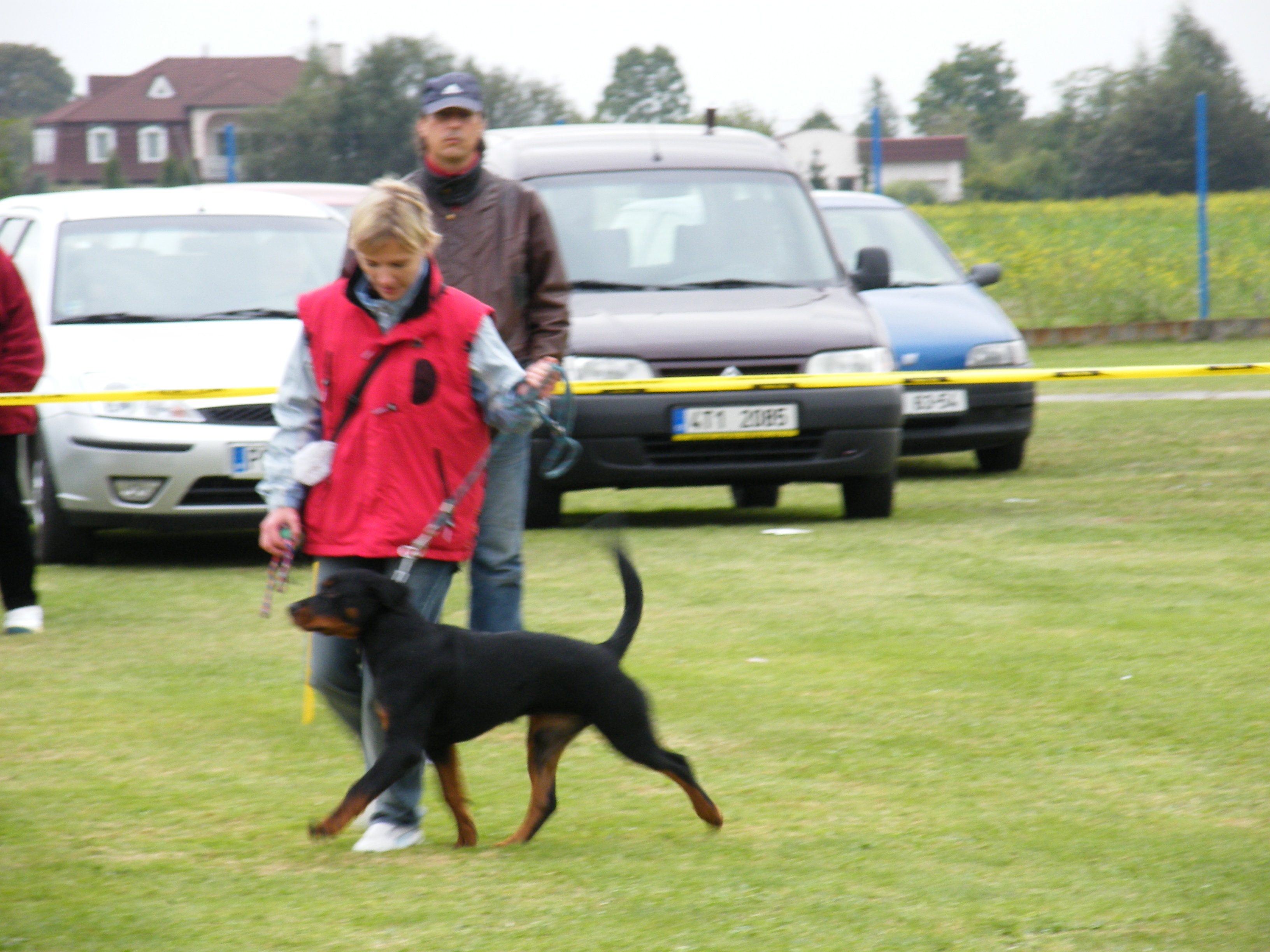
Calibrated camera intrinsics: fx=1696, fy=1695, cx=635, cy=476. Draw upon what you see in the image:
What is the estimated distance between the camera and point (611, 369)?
8875mm

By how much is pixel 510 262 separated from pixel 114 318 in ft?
13.6

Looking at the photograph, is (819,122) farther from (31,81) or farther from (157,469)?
(31,81)

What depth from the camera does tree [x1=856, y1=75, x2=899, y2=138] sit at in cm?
2167

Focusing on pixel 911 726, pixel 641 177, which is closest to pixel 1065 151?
pixel 641 177

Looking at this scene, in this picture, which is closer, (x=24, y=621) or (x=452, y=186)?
(x=452, y=186)

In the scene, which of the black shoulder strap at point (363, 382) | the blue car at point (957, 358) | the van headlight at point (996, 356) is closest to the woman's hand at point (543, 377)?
the black shoulder strap at point (363, 382)

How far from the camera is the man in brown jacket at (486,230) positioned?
5.00 m

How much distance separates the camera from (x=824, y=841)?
3977mm

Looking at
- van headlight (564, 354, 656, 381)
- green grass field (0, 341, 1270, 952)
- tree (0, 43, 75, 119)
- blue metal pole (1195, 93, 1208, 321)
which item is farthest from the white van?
tree (0, 43, 75, 119)

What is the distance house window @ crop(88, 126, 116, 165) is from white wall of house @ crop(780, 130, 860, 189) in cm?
3634

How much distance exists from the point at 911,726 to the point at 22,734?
2686 mm

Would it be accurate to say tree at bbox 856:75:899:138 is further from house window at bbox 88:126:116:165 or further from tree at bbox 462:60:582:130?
house window at bbox 88:126:116:165

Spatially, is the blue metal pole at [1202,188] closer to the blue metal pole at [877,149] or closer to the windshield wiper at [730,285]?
the blue metal pole at [877,149]

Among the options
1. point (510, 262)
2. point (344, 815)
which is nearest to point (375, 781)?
point (344, 815)
